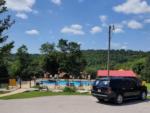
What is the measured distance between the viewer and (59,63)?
8244cm

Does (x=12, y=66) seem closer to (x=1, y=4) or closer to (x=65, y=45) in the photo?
(x=65, y=45)

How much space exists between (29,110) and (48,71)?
65.3 meters

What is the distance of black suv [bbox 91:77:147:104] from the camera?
21109 millimetres

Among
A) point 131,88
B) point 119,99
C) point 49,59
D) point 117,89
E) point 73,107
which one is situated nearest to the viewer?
point 73,107

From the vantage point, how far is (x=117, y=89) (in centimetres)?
2142

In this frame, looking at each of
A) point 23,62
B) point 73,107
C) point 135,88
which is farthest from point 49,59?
point 73,107

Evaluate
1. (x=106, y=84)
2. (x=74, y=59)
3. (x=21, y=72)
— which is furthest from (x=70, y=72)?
(x=106, y=84)

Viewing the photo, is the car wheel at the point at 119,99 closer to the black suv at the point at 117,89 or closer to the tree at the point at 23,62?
the black suv at the point at 117,89

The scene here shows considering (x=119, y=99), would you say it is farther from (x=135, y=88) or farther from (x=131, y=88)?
(x=135, y=88)

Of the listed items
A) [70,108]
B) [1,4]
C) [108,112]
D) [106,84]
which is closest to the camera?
[108,112]

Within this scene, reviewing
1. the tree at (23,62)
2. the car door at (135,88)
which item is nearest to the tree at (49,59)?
the tree at (23,62)

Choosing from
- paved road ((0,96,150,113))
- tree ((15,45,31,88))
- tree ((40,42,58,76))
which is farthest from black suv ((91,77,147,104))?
tree ((40,42,58,76))

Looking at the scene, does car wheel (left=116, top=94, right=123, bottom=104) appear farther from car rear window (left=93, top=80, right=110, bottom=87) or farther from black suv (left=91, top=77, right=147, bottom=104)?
car rear window (left=93, top=80, right=110, bottom=87)

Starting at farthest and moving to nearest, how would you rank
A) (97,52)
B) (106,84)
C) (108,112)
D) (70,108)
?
(97,52), (106,84), (70,108), (108,112)
